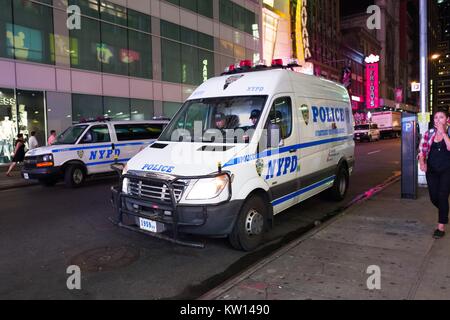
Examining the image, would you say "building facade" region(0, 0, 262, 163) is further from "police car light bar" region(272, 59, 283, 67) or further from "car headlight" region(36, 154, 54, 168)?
"police car light bar" region(272, 59, 283, 67)

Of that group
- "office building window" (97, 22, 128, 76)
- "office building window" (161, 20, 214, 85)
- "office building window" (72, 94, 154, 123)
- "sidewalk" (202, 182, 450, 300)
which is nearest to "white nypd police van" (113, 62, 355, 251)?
"sidewalk" (202, 182, 450, 300)

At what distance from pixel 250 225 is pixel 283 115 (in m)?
1.82

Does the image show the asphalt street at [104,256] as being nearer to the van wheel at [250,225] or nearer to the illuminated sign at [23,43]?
the van wheel at [250,225]

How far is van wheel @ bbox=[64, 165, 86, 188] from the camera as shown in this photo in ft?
36.0

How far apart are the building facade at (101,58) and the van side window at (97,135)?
24.5ft

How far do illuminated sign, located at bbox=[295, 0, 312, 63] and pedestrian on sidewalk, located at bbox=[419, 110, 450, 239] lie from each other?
36.9 meters

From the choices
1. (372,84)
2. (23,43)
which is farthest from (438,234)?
(372,84)

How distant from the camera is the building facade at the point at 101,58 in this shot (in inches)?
670

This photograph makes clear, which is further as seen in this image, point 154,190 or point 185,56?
point 185,56

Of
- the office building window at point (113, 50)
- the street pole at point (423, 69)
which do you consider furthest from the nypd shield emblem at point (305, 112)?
the office building window at point (113, 50)

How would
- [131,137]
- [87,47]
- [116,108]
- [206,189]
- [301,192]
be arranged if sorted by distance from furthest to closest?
1. [116,108]
2. [87,47]
3. [131,137]
4. [301,192]
5. [206,189]

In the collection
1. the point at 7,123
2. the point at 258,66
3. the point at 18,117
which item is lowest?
the point at 7,123

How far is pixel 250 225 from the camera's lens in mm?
5043

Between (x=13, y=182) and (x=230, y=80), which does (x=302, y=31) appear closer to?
(x=13, y=182)
